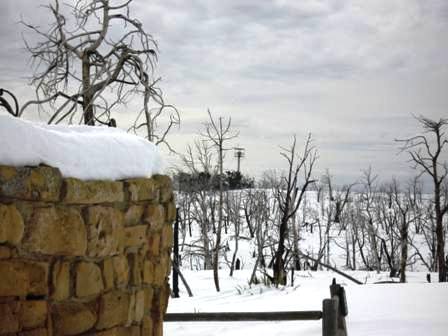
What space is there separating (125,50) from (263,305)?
4779 millimetres

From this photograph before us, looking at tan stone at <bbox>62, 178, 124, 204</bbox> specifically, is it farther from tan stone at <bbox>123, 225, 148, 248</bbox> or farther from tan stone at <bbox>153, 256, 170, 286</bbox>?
tan stone at <bbox>153, 256, 170, 286</bbox>

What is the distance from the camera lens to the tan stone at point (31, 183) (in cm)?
222

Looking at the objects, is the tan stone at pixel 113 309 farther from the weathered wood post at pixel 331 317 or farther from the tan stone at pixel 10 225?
the weathered wood post at pixel 331 317

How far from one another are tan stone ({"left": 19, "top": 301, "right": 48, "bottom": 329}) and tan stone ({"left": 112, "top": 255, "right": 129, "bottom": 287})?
53 centimetres

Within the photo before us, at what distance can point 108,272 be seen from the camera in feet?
9.11

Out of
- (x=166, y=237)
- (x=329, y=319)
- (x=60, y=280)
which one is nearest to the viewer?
(x=60, y=280)

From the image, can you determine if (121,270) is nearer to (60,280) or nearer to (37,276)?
(60,280)

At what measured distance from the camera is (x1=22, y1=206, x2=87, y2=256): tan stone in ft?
7.61

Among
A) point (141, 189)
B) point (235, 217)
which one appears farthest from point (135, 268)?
point (235, 217)

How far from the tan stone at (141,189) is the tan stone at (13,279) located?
2.74ft

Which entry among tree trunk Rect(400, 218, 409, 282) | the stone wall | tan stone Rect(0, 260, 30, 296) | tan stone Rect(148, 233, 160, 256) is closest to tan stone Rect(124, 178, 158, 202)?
the stone wall

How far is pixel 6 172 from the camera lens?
2.23 metres

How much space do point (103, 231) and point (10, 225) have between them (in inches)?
22.5

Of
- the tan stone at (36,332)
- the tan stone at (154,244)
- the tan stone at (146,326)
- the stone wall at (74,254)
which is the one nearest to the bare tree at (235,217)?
the tan stone at (154,244)
